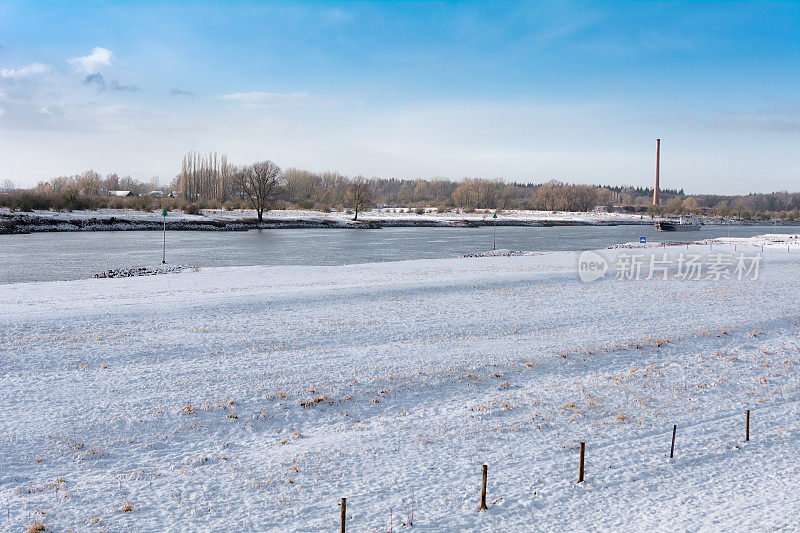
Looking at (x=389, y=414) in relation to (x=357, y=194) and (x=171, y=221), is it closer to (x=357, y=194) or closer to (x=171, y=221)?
(x=171, y=221)

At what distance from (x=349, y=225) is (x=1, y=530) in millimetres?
93437

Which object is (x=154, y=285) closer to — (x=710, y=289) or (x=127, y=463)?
(x=127, y=463)

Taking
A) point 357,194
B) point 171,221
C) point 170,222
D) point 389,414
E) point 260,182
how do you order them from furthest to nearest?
point 357,194 < point 260,182 < point 171,221 < point 170,222 < point 389,414

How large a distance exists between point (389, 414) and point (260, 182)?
8793 cm

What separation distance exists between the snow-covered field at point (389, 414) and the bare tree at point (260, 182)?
75794mm

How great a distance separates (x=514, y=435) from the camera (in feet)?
34.1

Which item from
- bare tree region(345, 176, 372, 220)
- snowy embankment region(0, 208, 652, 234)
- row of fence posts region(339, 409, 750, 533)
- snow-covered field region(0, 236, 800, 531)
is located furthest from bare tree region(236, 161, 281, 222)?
row of fence posts region(339, 409, 750, 533)

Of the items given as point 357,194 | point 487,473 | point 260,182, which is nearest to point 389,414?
point 487,473

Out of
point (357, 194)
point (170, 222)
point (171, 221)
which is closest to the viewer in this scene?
point (170, 222)

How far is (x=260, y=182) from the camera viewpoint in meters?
94.4

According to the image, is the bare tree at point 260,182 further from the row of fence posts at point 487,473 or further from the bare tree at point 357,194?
the row of fence posts at point 487,473

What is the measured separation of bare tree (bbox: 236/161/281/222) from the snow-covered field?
75794 mm

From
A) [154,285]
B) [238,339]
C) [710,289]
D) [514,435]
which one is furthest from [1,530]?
[710,289]

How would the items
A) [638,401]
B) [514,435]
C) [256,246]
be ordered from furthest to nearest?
1. [256,246]
2. [638,401]
3. [514,435]
